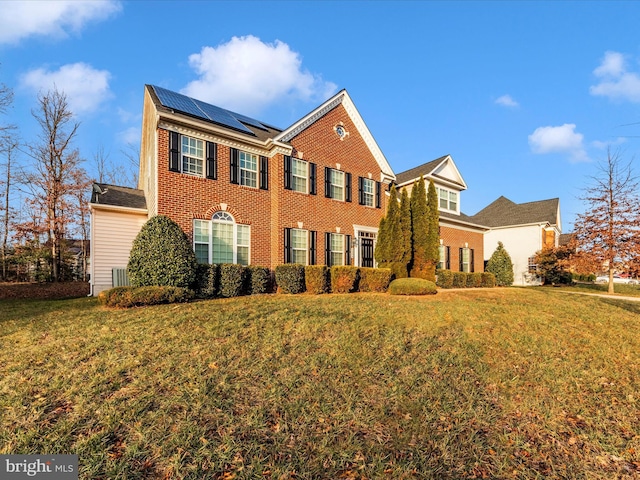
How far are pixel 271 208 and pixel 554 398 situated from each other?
11.2m

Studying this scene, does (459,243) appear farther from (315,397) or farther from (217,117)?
(315,397)

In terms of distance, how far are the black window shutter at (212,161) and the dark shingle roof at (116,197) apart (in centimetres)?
361

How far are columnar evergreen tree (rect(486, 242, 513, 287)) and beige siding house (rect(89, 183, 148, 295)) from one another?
2383cm

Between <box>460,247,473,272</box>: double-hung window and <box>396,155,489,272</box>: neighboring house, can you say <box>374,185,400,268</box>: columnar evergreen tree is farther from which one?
<box>460,247,473,272</box>: double-hung window

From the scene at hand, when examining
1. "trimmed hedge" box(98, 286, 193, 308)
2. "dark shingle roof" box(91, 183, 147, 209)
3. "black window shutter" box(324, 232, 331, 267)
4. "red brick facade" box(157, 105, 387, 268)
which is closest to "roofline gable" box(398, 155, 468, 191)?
"red brick facade" box(157, 105, 387, 268)

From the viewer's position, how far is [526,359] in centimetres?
562

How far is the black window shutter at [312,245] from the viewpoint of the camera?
1384 centimetres

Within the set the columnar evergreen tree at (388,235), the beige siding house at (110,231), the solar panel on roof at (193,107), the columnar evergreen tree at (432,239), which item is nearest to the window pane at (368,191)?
the columnar evergreen tree at (388,235)

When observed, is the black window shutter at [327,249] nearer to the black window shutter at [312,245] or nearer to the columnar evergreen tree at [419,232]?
the black window shutter at [312,245]

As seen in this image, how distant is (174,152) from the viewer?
10984 millimetres

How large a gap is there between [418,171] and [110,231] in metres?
17.2

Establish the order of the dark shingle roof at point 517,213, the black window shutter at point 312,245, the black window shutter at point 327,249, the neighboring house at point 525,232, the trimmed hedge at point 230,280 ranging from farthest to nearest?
the dark shingle roof at point 517,213
the neighboring house at point 525,232
the black window shutter at point 327,249
the black window shutter at point 312,245
the trimmed hedge at point 230,280

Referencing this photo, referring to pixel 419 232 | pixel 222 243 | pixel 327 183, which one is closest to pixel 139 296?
pixel 222 243

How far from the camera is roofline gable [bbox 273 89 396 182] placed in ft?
44.6
